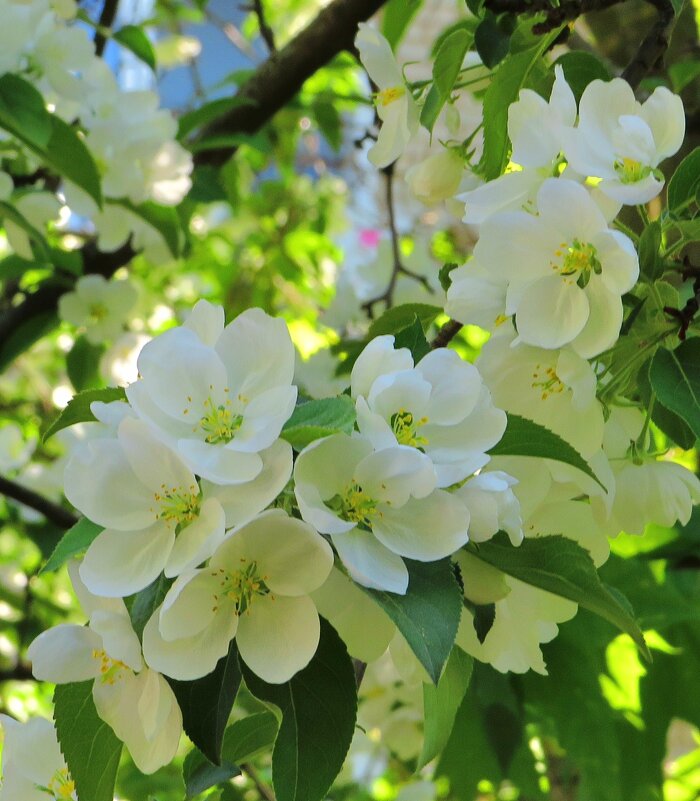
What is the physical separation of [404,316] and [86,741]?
1.17 ft

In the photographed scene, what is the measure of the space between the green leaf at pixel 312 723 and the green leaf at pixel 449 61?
16.0 inches

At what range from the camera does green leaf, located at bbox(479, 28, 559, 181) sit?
65cm

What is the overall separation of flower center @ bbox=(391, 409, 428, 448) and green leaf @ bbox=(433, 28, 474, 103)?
0.98 ft

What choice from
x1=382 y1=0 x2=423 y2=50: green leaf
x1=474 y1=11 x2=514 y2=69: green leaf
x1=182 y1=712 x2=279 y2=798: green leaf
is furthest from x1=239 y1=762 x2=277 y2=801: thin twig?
x1=382 y1=0 x2=423 y2=50: green leaf

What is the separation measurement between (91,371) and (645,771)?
91cm

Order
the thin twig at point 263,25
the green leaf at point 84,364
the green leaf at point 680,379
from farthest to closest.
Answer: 1. the green leaf at point 84,364
2. the thin twig at point 263,25
3. the green leaf at point 680,379

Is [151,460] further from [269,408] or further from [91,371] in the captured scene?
[91,371]

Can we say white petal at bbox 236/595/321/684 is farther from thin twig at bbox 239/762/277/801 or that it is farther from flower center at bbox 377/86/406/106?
flower center at bbox 377/86/406/106

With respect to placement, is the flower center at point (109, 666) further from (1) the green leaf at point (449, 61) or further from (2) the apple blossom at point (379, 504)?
(1) the green leaf at point (449, 61)

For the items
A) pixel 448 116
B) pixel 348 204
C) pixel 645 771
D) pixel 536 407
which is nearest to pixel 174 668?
pixel 536 407

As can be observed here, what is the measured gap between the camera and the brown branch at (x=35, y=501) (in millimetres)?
1002

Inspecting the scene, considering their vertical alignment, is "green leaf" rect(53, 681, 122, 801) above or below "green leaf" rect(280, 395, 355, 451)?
below

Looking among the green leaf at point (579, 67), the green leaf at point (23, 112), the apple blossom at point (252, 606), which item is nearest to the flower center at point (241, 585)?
the apple blossom at point (252, 606)

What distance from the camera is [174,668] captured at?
433mm
